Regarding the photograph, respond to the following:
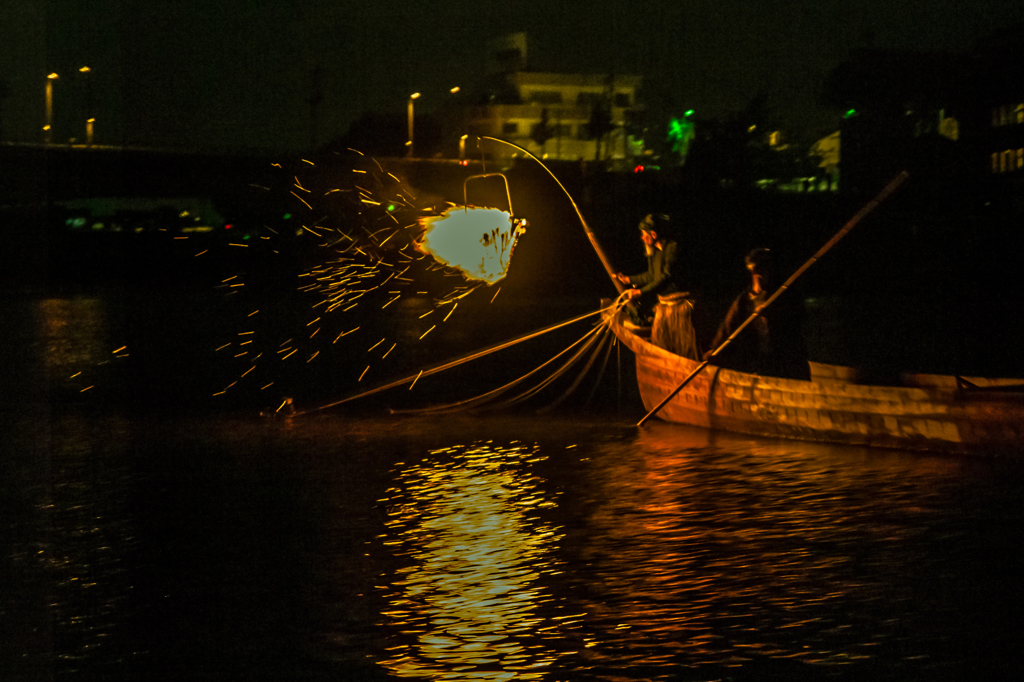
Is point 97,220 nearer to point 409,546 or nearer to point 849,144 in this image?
point 849,144

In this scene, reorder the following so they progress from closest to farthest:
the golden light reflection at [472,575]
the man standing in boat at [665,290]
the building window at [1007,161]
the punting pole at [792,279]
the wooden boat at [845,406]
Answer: the golden light reflection at [472,575] < the wooden boat at [845,406] < the punting pole at [792,279] < the man standing in boat at [665,290] < the building window at [1007,161]

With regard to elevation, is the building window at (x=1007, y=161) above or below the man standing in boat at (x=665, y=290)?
above

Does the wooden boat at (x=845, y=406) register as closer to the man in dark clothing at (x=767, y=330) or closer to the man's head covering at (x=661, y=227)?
the man in dark clothing at (x=767, y=330)

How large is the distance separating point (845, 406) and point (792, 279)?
1444mm

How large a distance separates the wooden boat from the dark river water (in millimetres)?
228

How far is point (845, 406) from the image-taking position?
36.0ft

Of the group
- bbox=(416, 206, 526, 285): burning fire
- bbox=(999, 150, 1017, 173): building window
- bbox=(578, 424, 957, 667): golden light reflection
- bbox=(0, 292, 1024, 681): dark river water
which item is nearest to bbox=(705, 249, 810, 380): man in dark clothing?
bbox=(0, 292, 1024, 681): dark river water

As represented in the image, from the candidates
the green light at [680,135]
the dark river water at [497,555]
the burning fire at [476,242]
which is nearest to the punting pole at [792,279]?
the dark river water at [497,555]

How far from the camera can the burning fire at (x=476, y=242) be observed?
12.9 meters

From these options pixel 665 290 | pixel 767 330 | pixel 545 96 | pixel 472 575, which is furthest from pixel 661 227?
pixel 545 96

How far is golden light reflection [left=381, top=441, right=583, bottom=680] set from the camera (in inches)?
217

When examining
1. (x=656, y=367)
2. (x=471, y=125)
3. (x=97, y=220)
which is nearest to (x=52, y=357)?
(x=656, y=367)

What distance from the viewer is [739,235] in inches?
2089

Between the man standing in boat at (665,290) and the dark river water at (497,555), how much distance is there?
3.45 ft
